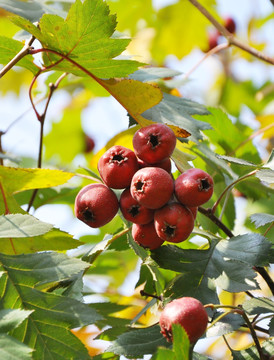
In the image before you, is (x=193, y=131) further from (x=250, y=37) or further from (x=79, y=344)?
(x=250, y=37)

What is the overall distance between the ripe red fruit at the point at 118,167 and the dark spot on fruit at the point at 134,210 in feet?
0.17

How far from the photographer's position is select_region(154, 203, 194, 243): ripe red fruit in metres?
1.02

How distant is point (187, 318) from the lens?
0.89 meters

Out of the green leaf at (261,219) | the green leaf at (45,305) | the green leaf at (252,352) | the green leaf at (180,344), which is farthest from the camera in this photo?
the green leaf at (261,219)

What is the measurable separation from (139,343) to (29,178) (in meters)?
0.44

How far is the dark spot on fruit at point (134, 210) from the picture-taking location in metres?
1.08

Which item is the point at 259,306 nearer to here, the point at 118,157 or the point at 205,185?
the point at 205,185

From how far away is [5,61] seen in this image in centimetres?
→ 129

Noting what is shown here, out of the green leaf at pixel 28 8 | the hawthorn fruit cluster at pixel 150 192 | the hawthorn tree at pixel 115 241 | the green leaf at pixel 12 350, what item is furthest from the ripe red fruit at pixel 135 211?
the green leaf at pixel 28 8

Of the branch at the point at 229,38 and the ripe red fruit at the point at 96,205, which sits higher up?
the branch at the point at 229,38

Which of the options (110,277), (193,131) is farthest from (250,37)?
(193,131)

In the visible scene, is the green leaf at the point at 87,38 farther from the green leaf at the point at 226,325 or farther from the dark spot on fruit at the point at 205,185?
the green leaf at the point at 226,325

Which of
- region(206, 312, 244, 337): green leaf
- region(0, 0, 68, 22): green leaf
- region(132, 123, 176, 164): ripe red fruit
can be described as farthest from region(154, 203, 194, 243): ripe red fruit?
region(0, 0, 68, 22): green leaf

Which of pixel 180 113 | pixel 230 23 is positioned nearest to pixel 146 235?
pixel 180 113
